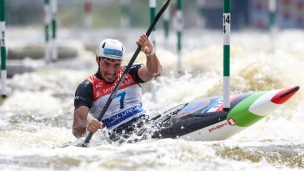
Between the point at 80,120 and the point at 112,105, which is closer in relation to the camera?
the point at 80,120

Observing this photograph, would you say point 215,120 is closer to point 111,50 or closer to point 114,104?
point 114,104

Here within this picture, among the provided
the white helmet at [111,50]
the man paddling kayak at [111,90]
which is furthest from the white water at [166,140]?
the white helmet at [111,50]

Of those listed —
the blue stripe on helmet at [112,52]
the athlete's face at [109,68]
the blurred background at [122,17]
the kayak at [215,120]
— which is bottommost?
the blurred background at [122,17]

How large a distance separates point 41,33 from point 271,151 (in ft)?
64.5

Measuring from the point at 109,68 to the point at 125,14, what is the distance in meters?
20.5

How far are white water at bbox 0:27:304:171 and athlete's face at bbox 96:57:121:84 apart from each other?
0.59 m

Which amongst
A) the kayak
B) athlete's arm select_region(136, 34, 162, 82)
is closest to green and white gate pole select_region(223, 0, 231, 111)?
the kayak

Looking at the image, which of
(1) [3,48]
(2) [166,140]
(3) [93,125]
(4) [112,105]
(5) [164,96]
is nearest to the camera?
(2) [166,140]

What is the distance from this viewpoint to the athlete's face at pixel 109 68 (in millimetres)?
7200

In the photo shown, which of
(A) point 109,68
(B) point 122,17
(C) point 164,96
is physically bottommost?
(B) point 122,17

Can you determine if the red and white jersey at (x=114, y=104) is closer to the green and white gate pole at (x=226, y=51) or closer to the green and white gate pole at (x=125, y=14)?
the green and white gate pole at (x=226, y=51)

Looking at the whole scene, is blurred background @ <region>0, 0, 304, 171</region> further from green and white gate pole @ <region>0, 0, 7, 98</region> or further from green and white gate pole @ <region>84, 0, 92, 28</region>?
green and white gate pole @ <region>0, 0, 7, 98</region>

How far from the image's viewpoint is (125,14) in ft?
90.6

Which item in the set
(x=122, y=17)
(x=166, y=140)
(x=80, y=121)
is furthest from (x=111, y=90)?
(x=122, y=17)
